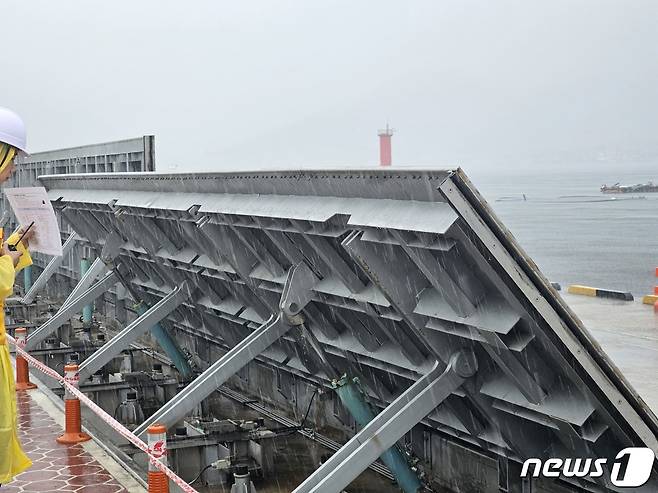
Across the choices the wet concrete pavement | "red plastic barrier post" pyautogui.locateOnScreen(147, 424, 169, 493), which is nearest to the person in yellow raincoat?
"red plastic barrier post" pyautogui.locateOnScreen(147, 424, 169, 493)

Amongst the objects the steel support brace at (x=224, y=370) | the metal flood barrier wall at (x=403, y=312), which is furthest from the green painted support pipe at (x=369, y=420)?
the steel support brace at (x=224, y=370)

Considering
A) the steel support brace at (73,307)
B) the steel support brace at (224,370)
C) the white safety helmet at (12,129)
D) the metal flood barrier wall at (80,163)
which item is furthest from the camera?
the metal flood barrier wall at (80,163)

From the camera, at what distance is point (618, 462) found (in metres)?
6.07

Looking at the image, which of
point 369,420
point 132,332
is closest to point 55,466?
point 369,420

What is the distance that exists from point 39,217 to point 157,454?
237 centimetres

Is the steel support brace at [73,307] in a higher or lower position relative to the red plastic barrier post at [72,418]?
higher

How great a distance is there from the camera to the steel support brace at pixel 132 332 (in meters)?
12.3

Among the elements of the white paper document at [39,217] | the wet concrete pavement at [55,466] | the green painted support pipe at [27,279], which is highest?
the white paper document at [39,217]

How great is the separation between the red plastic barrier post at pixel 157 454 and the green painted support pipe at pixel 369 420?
2.24m

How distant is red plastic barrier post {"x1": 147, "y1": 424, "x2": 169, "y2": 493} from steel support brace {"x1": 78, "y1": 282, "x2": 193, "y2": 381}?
513cm

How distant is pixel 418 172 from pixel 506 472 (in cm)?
356

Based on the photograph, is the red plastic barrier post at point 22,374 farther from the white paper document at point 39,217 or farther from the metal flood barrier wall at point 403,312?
the white paper document at point 39,217

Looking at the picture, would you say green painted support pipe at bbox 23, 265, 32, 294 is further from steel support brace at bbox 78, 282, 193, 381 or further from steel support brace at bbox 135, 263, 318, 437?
steel support brace at bbox 135, 263, 318, 437

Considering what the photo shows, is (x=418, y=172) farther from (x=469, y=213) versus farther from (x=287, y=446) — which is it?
(x=287, y=446)
